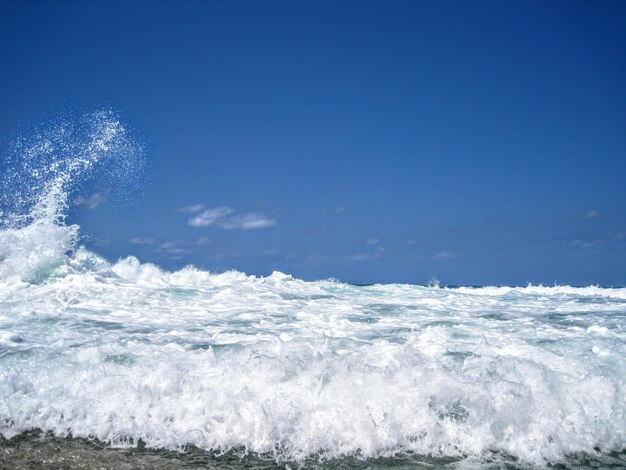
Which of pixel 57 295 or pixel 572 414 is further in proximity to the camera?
pixel 57 295

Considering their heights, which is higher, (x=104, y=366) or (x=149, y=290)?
(x=149, y=290)

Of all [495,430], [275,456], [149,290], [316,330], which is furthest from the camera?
[149,290]

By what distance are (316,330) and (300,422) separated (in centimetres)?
384

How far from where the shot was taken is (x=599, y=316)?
10562 millimetres

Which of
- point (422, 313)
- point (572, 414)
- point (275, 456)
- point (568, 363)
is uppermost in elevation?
point (422, 313)

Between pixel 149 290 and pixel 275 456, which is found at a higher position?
pixel 149 290

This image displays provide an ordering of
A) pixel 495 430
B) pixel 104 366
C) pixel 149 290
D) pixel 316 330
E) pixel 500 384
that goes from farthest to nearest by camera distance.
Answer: pixel 149 290 → pixel 316 330 → pixel 104 366 → pixel 500 384 → pixel 495 430

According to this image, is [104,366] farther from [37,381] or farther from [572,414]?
[572,414]

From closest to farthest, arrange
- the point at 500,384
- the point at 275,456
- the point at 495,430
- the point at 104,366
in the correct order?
the point at 275,456 < the point at 495,430 < the point at 500,384 < the point at 104,366

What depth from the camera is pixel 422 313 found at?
10672mm

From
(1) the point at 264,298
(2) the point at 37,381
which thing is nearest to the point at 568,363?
(2) the point at 37,381

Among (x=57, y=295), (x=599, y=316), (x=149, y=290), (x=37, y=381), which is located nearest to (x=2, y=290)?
(x=57, y=295)

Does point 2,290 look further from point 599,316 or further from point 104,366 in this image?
point 599,316

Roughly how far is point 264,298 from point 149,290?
2894mm
